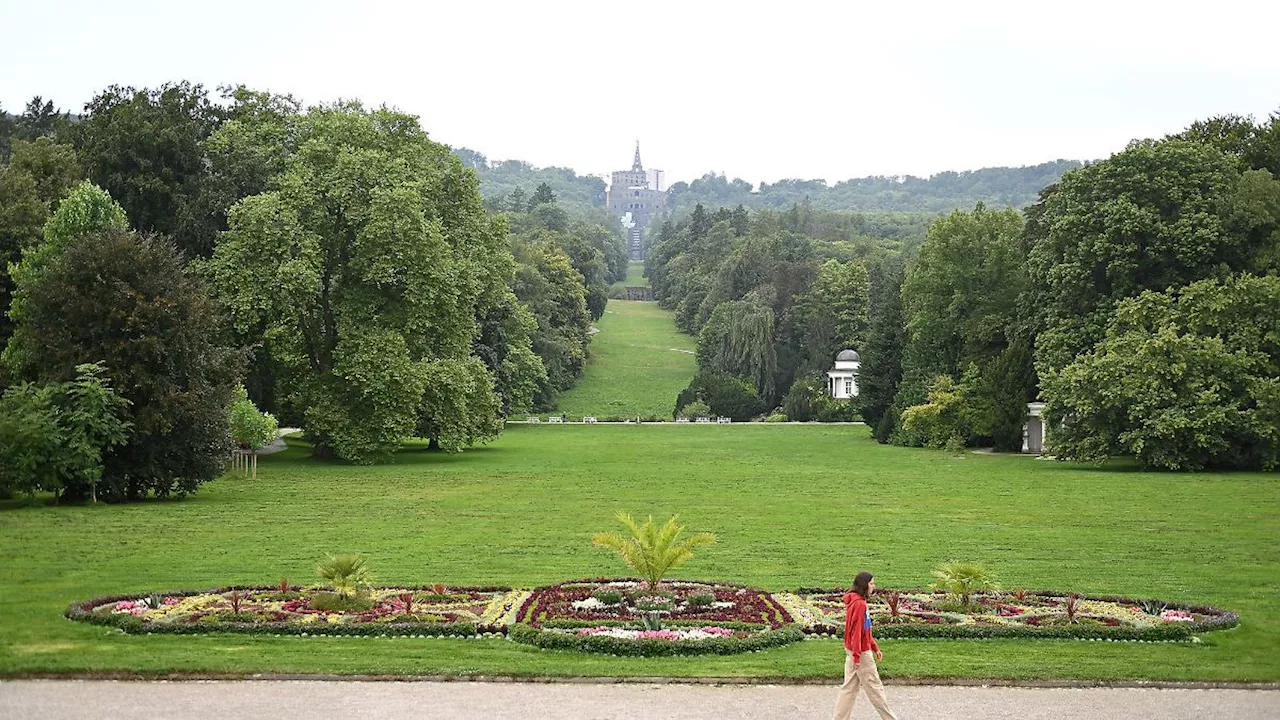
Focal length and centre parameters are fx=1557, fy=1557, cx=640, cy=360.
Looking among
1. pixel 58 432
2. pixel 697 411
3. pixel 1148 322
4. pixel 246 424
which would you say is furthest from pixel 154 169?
pixel 697 411

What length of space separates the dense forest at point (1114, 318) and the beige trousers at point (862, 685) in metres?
38.7

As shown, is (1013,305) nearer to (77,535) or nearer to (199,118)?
(199,118)

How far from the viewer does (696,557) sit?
2638 centimetres

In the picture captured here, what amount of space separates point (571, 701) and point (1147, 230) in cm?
4386

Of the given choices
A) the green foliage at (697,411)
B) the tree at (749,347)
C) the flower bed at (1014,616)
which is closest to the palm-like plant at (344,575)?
the flower bed at (1014,616)

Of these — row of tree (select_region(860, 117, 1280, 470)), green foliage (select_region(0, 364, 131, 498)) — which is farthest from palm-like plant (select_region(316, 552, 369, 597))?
row of tree (select_region(860, 117, 1280, 470))

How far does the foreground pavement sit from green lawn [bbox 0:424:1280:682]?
2.12ft

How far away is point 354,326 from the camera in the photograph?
54281 millimetres

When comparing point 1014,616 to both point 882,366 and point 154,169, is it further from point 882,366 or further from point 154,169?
point 882,366

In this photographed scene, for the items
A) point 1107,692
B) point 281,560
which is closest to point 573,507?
point 281,560

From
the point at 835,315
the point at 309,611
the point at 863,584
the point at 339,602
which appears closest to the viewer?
the point at 863,584

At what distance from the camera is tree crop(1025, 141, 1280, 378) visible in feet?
177

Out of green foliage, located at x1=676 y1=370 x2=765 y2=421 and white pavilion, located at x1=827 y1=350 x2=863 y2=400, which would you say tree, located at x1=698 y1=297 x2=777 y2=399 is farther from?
white pavilion, located at x1=827 y1=350 x2=863 y2=400

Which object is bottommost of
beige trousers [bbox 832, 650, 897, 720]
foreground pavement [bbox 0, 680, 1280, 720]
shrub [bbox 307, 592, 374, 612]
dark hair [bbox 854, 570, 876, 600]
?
foreground pavement [bbox 0, 680, 1280, 720]
